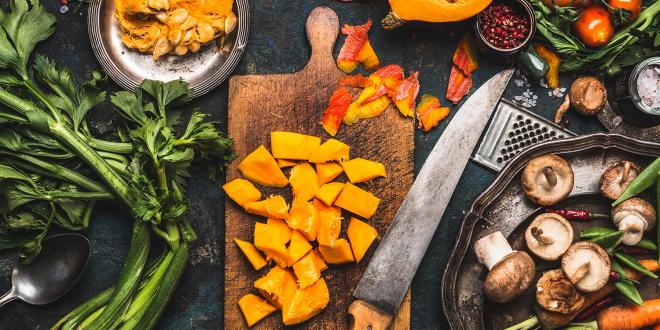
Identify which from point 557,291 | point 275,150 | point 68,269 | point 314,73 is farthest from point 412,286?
point 68,269

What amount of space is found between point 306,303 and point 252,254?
0.38 meters

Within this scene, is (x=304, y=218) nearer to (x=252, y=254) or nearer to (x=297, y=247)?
(x=297, y=247)

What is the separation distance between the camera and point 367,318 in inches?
132

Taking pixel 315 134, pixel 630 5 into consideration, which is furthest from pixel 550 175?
pixel 315 134

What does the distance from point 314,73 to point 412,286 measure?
1.25 meters

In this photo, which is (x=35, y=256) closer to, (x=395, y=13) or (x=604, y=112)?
(x=395, y=13)

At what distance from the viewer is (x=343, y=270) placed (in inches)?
138

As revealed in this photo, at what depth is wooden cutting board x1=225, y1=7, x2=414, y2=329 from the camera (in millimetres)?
3508

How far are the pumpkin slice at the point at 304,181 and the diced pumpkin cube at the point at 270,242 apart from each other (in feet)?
0.73

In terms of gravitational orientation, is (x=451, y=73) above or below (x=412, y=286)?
above

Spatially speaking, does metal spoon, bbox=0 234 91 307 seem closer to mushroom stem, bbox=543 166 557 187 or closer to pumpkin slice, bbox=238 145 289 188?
pumpkin slice, bbox=238 145 289 188

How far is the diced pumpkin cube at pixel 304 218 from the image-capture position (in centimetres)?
340

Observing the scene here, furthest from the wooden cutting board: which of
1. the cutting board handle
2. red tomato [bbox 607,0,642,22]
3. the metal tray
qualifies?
red tomato [bbox 607,0,642,22]

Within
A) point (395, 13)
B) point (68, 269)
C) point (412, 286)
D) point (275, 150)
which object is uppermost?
point (395, 13)
